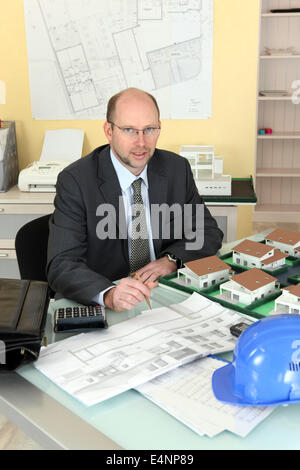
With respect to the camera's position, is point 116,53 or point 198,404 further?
point 116,53

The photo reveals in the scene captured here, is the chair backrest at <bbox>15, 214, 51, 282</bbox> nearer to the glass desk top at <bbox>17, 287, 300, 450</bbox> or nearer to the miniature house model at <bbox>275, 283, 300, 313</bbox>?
the glass desk top at <bbox>17, 287, 300, 450</bbox>

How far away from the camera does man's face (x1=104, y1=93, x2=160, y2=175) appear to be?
1944 mm

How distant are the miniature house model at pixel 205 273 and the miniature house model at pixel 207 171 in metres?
1.46

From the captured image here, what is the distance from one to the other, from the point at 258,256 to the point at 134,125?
2.18 ft

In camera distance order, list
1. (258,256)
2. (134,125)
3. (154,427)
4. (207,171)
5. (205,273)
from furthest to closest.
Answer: (207,171)
(134,125)
(258,256)
(205,273)
(154,427)

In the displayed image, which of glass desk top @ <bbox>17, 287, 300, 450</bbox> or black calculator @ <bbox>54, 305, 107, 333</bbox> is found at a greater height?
black calculator @ <bbox>54, 305, 107, 333</bbox>

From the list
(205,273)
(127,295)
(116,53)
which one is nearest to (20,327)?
(127,295)

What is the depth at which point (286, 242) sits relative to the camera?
1.96m

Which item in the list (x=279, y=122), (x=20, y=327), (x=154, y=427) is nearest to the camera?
(x=154, y=427)

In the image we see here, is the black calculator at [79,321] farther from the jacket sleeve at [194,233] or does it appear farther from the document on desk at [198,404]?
the jacket sleeve at [194,233]

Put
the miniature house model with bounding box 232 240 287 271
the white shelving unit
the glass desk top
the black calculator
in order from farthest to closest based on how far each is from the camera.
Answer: the white shelving unit < the miniature house model with bounding box 232 240 287 271 < the black calculator < the glass desk top

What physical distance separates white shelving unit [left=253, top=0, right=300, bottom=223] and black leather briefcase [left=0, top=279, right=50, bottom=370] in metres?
3.01

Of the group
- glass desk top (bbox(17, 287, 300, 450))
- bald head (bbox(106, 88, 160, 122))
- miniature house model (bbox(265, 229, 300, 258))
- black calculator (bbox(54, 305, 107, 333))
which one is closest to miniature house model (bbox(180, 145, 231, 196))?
miniature house model (bbox(265, 229, 300, 258))

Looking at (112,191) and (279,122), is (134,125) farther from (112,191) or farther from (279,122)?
(279,122)
